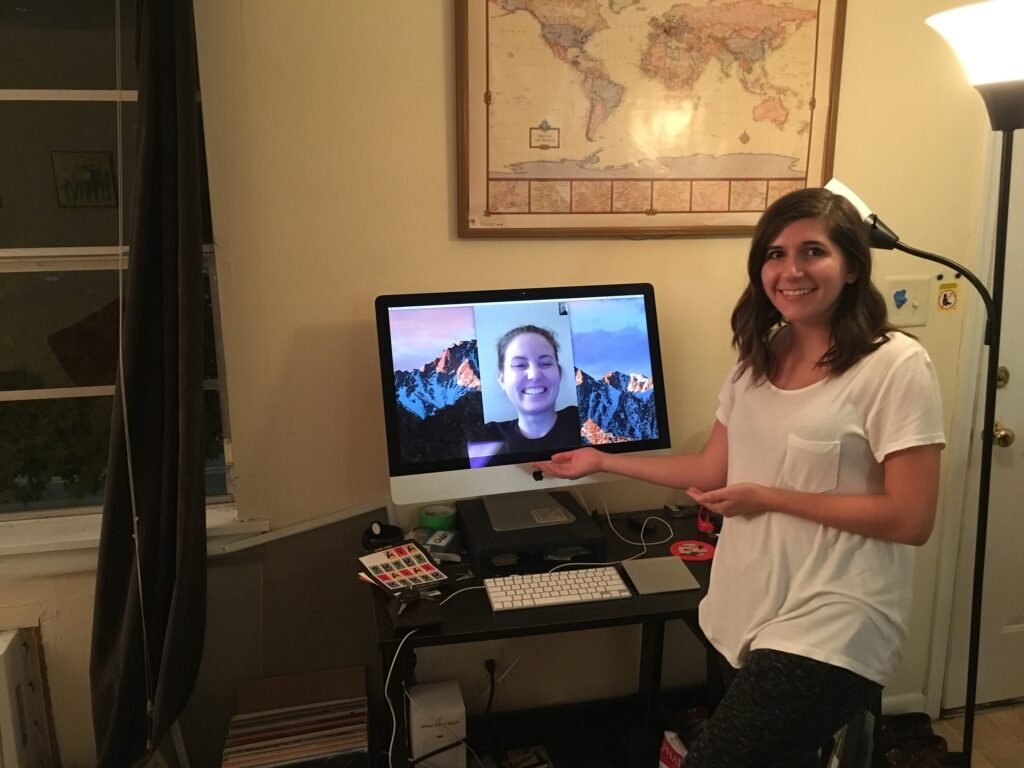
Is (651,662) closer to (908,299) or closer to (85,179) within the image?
(908,299)

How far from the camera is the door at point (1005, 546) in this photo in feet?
7.05

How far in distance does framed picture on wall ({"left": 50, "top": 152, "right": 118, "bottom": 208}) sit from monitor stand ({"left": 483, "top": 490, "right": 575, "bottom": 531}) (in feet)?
3.68

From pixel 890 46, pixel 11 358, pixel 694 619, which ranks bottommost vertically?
pixel 694 619

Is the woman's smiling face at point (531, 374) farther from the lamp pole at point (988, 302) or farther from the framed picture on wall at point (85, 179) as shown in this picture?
the framed picture on wall at point (85, 179)

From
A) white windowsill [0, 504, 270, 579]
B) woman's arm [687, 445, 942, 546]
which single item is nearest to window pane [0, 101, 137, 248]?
white windowsill [0, 504, 270, 579]

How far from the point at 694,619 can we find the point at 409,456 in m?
0.68

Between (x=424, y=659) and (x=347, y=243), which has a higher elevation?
(x=347, y=243)

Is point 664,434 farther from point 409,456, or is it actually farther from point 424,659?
point 424,659

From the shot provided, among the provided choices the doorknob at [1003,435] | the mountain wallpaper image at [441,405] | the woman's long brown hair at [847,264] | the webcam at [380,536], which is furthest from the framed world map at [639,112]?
the doorknob at [1003,435]

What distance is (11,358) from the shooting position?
70.9 inches

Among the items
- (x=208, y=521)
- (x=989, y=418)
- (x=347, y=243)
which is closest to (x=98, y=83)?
(x=347, y=243)

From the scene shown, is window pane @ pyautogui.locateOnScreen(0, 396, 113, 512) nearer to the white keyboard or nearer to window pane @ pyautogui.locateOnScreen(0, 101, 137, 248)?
window pane @ pyautogui.locateOnScreen(0, 101, 137, 248)

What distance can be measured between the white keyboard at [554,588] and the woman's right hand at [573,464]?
210 millimetres

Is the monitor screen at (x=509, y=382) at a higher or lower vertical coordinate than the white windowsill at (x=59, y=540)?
higher
